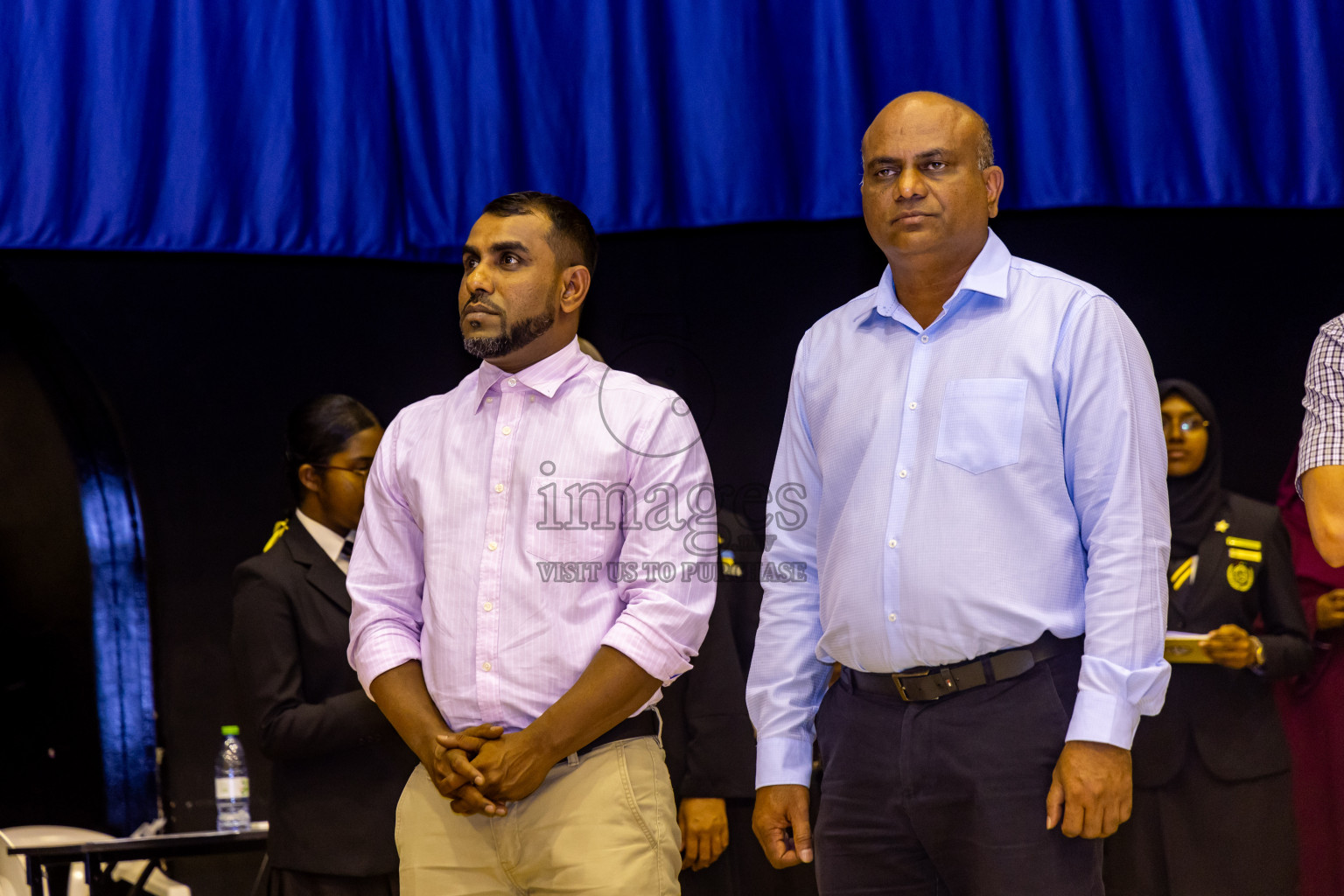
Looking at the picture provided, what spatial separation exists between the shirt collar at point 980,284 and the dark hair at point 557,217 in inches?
21.4

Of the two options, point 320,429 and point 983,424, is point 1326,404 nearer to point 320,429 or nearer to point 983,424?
point 983,424

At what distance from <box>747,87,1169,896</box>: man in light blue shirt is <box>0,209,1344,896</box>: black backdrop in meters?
1.38

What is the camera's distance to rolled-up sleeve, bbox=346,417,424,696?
191 centimetres

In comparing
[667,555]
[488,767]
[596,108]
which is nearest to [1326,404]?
[667,555]

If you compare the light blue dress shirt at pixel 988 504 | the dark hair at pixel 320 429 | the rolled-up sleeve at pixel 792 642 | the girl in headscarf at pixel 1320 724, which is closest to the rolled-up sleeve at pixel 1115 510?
the light blue dress shirt at pixel 988 504

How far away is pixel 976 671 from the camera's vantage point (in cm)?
160

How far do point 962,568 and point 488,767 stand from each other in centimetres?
73

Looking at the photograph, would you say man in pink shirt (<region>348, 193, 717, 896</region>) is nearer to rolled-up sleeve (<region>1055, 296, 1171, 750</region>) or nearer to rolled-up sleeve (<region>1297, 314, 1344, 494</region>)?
rolled-up sleeve (<region>1055, 296, 1171, 750</region>)

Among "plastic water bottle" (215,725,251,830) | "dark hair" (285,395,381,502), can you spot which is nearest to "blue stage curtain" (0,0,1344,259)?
"dark hair" (285,395,381,502)

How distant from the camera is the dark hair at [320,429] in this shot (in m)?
3.07

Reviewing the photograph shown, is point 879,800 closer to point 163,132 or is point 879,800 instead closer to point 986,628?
point 986,628

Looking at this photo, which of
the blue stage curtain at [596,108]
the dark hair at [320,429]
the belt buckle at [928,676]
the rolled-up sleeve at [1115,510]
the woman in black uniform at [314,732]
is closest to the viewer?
the rolled-up sleeve at [1115,510]

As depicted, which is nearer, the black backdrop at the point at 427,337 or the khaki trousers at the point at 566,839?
the khaki trousers at the point at 566,839

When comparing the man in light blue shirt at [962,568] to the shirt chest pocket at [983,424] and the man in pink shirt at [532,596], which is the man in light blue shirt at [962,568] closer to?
the shirt chest pocket at [983,424]
